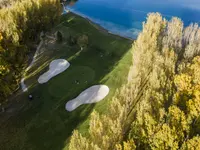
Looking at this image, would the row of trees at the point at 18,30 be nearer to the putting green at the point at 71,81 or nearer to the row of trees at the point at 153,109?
the putting green at the point at 71,81

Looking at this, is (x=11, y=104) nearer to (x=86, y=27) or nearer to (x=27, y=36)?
(x=27, y=36)

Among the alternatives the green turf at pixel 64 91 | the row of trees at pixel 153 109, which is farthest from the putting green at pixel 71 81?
the row of trees at pixel 153 109

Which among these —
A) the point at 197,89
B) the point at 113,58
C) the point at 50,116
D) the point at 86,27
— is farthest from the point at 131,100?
the point at 86,27

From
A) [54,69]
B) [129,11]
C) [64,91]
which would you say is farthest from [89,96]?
[129,11]

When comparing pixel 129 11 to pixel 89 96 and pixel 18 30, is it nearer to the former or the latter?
pixel 18 30

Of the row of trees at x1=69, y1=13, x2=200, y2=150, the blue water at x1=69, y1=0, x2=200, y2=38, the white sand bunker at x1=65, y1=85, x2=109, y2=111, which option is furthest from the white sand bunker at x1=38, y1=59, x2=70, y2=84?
the blue water at x1=69, y1=0, x2=200, y2=38

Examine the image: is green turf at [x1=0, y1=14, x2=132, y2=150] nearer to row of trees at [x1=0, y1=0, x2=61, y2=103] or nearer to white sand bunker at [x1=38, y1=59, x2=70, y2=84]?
white sand bunker at [x1=38, y1=59, x2=70, y2=84]

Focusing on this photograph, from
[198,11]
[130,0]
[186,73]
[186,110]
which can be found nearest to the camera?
[186,110]
